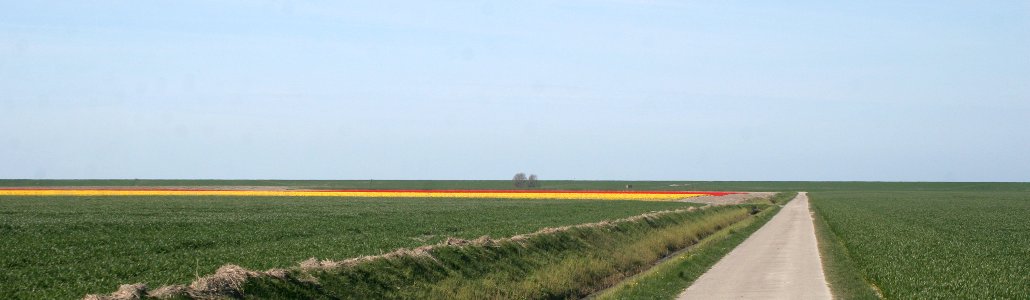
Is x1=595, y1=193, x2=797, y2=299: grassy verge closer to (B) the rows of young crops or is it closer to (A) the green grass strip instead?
(A) the green grass strip

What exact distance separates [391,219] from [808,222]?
2948 cm

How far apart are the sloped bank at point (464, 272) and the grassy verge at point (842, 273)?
6008 millimetres

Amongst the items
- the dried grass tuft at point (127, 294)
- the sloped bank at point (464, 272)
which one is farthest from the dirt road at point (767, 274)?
the dried grass tuft at point (127, 294)

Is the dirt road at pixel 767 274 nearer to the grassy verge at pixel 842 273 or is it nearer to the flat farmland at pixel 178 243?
the grassy verge at pixel 842 273

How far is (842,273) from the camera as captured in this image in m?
27.9

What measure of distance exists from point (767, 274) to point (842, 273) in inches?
102

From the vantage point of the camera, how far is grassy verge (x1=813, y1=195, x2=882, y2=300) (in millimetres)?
22836

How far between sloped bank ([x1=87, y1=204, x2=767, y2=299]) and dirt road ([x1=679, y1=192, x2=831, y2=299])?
119 inches

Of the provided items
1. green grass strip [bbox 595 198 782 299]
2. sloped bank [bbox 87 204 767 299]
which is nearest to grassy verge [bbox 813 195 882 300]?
green grass strip [bbox 595 198 782 299]

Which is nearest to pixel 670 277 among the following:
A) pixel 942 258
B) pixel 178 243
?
pixel 942 258

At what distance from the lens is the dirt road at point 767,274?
22688mm

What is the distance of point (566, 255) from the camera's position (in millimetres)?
29312

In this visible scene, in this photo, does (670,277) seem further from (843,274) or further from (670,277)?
(843,274)

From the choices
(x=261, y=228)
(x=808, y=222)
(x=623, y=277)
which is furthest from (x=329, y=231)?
(x=808, y=222)
